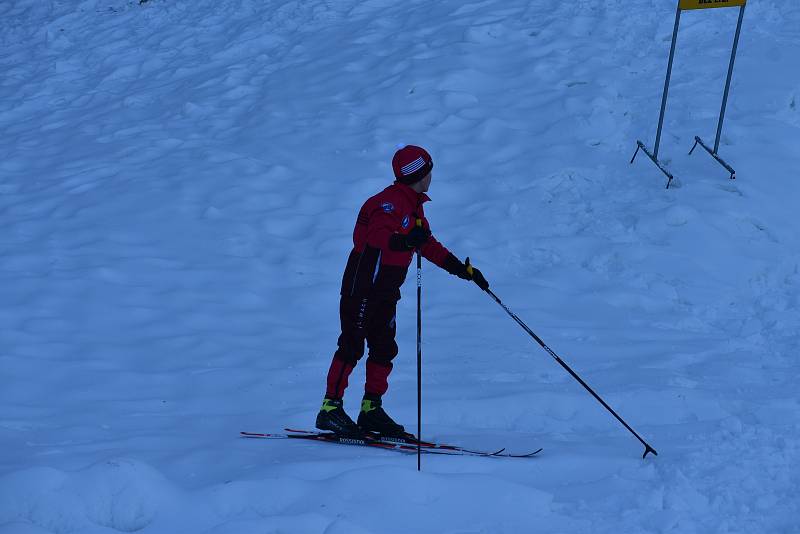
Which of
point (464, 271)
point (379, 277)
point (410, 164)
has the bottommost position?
point (464, 271)

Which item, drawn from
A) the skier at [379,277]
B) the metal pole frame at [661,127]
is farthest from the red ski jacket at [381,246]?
the metal pole frame at [661,127]

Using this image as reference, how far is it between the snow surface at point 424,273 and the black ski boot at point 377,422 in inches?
13.2

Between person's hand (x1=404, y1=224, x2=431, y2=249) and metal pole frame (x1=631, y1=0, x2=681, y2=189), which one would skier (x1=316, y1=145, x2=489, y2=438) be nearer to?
person's hand (x1=404, y1=224, x2=431, y2=249)

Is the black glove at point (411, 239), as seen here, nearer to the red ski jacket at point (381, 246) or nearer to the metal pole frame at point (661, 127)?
the red ski jacket at point (381, 246)

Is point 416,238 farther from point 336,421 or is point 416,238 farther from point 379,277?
point 336,421

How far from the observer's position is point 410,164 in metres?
4.60

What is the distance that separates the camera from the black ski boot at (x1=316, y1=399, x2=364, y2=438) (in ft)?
15.8

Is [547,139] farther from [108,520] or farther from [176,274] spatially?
[108,520]

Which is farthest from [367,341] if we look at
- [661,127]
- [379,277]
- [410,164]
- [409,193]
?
[661,127]

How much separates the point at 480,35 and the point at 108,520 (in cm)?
944

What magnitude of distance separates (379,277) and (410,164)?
0.73 metres

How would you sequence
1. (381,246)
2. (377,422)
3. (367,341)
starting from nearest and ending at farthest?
(381,246)
(367,341)
(377,422)

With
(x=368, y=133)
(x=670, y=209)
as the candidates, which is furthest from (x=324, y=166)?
(x=670, y=209)

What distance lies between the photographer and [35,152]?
37.3 feet
